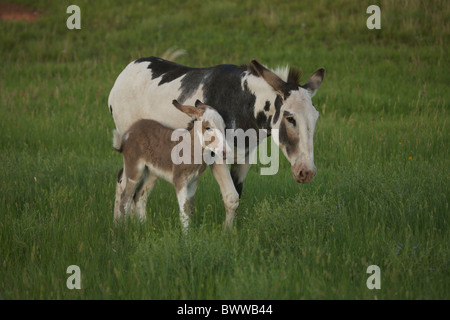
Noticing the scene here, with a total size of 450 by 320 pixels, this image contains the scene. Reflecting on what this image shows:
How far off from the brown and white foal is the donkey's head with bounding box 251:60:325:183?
59 centimetres

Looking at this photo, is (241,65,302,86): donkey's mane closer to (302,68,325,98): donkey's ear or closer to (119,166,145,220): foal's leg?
(302,68,325,98): donkey's ear

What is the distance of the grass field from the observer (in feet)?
14.6

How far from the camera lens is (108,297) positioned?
164 inches

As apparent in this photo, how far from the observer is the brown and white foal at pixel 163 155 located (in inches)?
207

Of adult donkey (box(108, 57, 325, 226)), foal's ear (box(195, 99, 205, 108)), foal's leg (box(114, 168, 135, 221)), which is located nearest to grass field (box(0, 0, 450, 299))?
foal's leg (box(114, 168, 135, 221))

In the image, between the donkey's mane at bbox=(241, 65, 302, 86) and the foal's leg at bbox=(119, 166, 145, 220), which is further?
the foal's leg at bbox=(119, 166, 145, 220)

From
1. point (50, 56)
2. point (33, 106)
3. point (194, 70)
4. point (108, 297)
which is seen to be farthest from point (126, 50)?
point (108, 297)

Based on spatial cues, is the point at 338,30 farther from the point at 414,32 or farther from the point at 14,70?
the point at 14,70

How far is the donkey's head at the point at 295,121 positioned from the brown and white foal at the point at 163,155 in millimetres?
591

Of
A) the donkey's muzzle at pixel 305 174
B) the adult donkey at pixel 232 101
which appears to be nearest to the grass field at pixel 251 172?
the donkey's muzzle at pixel 305 174

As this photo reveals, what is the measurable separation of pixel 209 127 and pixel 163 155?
71 cm
